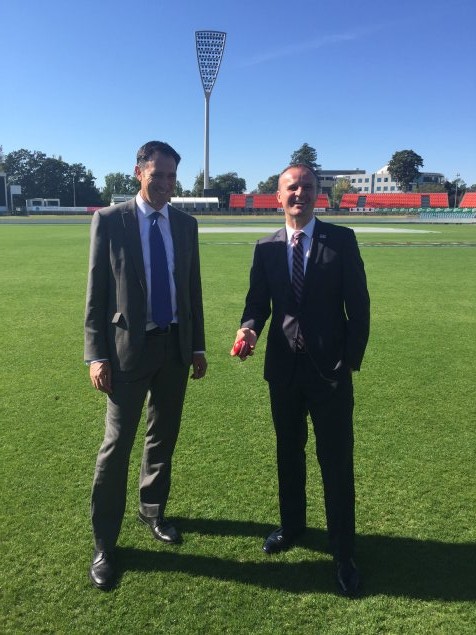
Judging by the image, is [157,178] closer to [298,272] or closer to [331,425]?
[298,272]

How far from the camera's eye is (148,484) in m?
3.13

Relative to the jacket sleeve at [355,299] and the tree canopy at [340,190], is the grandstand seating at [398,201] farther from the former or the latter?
the jacket sleeve at [355,299]

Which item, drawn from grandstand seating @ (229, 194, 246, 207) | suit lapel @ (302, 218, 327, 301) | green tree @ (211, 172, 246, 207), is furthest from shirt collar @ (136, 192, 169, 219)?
green tree @ (211, 172, 246, 207)

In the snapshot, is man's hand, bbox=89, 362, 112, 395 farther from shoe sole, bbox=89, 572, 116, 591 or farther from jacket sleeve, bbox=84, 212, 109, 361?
shoe sole, bbox=89, 572, 116, 591

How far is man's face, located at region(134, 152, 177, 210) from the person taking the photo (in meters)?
2.65

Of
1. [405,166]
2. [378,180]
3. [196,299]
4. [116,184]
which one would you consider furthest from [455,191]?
[196,299]

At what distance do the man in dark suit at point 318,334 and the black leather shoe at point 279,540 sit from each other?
30cm

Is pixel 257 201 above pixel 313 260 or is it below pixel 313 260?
above

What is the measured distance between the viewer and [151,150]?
2.65m

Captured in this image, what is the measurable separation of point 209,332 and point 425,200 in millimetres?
93263

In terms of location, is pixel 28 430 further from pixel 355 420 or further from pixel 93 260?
pixel 355 420

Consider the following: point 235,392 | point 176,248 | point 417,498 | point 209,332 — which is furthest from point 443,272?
point 176,248

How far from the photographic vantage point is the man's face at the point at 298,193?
2.55 meters

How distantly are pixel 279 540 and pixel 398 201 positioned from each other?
95251 mm
